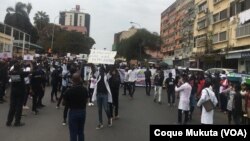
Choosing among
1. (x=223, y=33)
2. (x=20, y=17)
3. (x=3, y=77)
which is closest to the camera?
(x=3, y=77)

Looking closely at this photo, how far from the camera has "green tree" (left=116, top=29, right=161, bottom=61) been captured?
10438 cm

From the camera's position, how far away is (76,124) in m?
10.3

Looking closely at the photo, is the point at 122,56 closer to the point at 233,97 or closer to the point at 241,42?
the point at 241,42

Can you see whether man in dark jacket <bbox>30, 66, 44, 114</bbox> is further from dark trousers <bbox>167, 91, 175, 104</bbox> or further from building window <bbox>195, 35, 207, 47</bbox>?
building window <bbox>195, 35, 207, 47</bbox>

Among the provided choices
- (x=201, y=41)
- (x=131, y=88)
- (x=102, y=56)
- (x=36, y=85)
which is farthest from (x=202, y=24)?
(x=36, y=85)

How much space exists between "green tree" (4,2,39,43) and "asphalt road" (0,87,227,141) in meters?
75.6

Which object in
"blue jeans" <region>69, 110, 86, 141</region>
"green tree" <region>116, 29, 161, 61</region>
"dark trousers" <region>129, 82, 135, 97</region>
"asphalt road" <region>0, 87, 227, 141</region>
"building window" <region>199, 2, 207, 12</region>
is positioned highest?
"building window" <region>199, 2, 207, 12</region>

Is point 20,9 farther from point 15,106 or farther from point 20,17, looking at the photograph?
point 15,106

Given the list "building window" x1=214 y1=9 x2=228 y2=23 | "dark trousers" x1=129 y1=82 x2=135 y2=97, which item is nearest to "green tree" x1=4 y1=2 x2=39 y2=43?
"building window" x1=214 y1=9 x2=228 y2=23

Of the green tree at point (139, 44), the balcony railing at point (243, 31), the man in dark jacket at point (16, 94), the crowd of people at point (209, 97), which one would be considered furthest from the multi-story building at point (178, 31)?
the man in dark jacket at point (16, 94)

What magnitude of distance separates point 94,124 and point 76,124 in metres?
5.18

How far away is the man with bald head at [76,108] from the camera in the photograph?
10.3 m

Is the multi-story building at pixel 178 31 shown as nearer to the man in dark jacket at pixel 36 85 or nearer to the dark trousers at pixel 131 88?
the dark trousers at pixel 131 88

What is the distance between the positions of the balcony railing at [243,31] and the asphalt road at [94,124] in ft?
89.5
